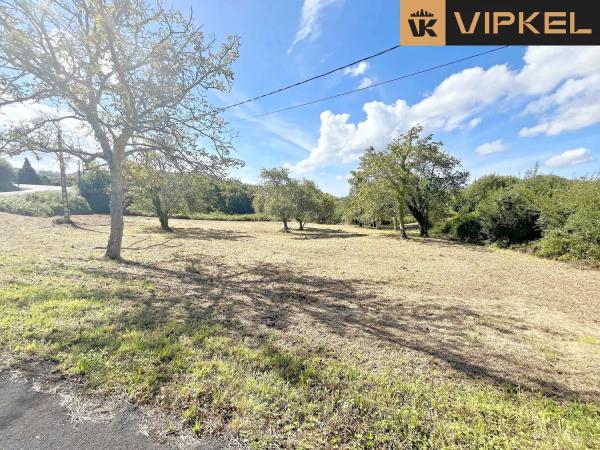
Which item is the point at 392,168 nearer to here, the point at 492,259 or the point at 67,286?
the point at 492,259

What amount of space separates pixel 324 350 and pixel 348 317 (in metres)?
1.27

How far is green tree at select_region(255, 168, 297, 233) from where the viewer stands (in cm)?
2000

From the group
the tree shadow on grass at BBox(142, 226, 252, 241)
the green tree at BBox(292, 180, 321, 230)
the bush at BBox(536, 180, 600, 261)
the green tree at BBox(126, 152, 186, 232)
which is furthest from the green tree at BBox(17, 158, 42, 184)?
the bush at BBox(536, 180, 600, 261)

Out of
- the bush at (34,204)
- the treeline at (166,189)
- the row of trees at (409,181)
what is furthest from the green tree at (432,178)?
the bush at (34,204)

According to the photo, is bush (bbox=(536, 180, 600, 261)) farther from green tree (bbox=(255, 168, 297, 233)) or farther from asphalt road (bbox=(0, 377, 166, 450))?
green tree (bbox=(255, 168, 297, 233))

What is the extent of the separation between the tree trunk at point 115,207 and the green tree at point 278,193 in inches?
515

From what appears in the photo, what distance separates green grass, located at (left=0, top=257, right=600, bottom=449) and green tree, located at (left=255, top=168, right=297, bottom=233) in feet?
54.3

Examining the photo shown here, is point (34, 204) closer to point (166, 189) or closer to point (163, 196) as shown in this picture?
point (163, 196)

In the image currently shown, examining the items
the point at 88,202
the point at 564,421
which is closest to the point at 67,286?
the point at 564,421

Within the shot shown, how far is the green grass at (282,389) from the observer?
195cm

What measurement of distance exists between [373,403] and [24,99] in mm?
9188

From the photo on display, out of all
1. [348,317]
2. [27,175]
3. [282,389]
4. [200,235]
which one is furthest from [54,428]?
[27,175]

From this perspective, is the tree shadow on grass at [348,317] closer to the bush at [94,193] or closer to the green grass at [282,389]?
the green grass at [282,389]

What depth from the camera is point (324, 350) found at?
3178mm
